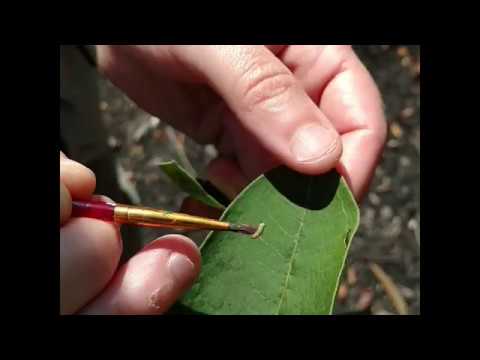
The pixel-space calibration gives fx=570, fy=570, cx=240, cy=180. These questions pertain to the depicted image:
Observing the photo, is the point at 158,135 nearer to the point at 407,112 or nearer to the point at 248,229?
the point at 407,112

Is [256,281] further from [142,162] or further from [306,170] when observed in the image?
[142,162]

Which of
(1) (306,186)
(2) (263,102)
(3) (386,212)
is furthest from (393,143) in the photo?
(1) (306,186)

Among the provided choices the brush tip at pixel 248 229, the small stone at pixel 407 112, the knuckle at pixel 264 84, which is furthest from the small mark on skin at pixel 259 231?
the small stone at pixel 407 112

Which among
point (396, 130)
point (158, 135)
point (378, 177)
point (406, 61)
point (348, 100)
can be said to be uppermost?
point (348, 100)

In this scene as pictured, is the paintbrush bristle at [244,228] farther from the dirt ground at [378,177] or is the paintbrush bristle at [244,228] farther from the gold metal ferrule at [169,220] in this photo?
the dirt ground at [378,177]

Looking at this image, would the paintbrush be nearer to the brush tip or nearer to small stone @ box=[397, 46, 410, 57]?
the brush tip

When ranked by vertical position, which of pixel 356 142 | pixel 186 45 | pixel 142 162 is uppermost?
pixel 186 45
